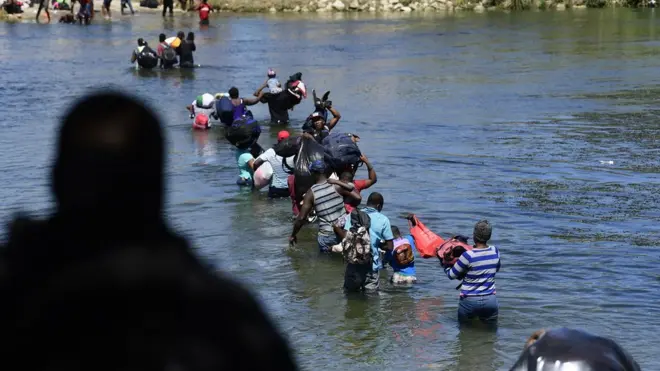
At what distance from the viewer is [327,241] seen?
1234cm

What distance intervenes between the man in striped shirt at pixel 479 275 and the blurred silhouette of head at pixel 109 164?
7.19m

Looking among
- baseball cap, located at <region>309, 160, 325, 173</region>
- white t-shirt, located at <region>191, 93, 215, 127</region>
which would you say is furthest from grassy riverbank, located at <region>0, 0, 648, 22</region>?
baseball cap, located at <region>309, 160, 325, 173</region>

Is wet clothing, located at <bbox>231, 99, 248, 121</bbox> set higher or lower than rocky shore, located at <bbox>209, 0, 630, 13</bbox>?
lower

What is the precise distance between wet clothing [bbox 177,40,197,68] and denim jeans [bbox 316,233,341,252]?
814 inches

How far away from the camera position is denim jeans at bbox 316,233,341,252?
12273 mm

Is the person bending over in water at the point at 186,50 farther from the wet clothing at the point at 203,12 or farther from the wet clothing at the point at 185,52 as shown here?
the wet clothing at the point at 203,12

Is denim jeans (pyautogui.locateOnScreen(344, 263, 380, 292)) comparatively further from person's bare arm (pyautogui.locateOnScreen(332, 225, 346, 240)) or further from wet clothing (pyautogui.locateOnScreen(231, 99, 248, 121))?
wet clothing (pyautogui.locateOnScreen(231, 99, 248, 121))

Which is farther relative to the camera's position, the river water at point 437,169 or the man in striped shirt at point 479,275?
the river water at point 437,169

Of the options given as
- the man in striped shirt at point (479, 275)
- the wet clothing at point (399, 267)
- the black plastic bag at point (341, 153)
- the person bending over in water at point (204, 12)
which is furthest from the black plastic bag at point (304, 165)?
the person bending over in water at point (204, 12)

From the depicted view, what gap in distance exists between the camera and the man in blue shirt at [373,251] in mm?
10570

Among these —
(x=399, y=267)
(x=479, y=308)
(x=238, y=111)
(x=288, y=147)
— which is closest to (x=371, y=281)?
(x=399, y=267)

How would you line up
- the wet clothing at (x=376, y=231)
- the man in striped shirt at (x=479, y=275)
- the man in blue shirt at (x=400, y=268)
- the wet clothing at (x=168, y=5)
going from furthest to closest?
the wet clothing at (x=168, y=5)
the man in blue shirt at (x=400, y=268)
the wet clothing at (x=376, y=231)
the man in striped shirt at (x=479, y=275)

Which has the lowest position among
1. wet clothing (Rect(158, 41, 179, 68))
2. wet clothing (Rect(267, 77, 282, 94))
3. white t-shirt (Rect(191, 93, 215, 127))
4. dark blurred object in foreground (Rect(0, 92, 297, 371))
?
white t-shirt (Rect(191, 93, 215, 127))

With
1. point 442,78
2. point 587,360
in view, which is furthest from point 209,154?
point 587,360
